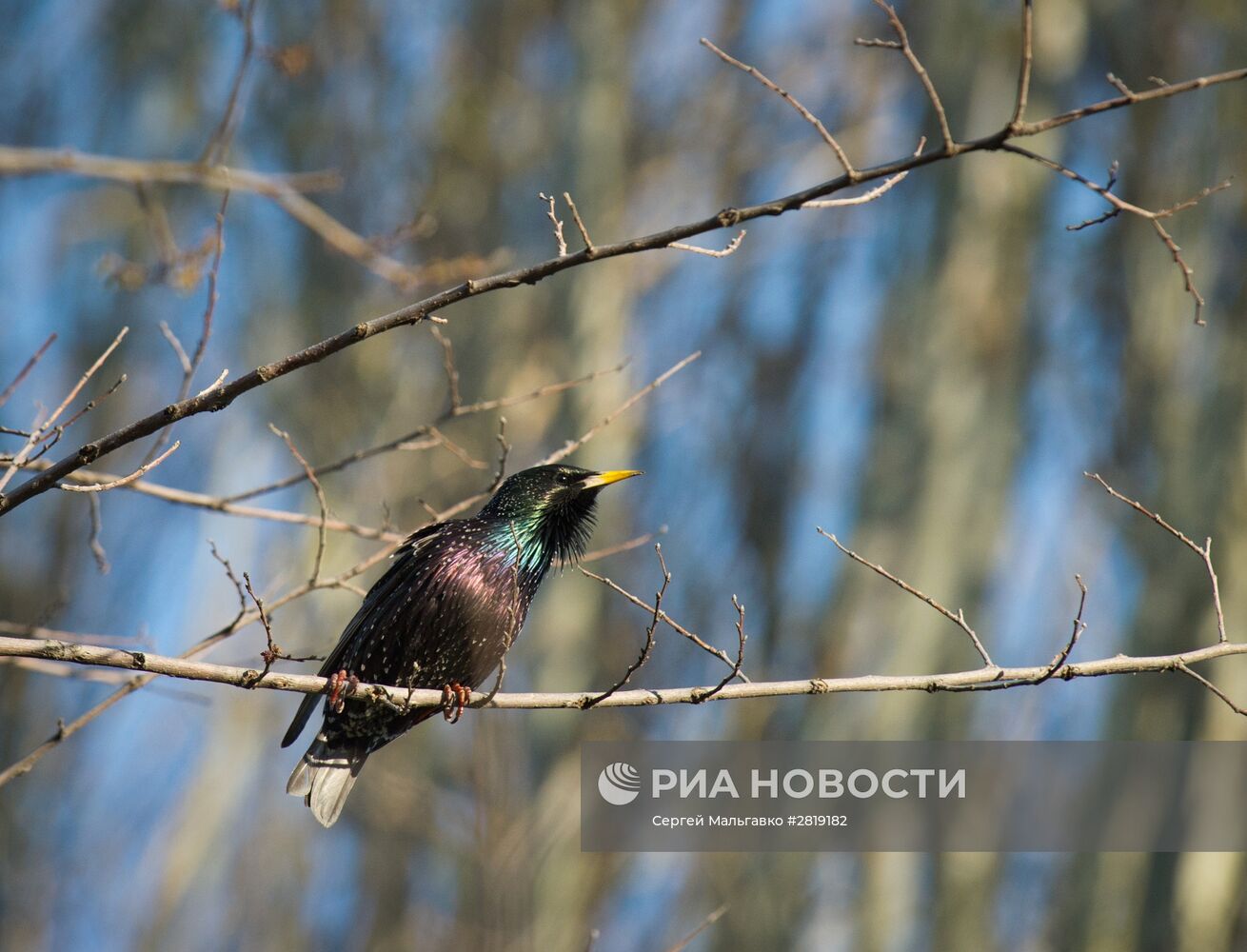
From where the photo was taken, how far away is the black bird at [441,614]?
3768 mm

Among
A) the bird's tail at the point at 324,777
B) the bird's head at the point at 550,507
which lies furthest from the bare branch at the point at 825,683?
the bird's head at the point at 550,507

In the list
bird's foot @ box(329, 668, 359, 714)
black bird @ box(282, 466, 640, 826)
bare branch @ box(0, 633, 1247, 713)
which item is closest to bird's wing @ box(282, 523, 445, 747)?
black bird @ box(282, 466, 640, 826)

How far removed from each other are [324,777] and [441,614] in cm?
70

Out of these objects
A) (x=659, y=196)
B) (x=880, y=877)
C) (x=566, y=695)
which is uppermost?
(x=659, y=196)

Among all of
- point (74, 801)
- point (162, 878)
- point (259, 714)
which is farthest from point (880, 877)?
point (74, 801)

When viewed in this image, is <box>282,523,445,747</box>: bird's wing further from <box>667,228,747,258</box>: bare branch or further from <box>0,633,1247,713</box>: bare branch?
<box>667,228,747,258</box>: bare branch

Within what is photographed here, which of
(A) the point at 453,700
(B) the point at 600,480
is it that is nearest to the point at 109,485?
(A) the point at 453,700

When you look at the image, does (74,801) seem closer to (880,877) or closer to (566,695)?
(880,877)

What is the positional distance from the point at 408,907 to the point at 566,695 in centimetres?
839

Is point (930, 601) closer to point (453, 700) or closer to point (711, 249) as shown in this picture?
point (711, 249)

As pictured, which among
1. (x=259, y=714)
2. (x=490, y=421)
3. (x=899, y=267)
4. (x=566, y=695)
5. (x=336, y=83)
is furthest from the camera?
(x=259, y=714)

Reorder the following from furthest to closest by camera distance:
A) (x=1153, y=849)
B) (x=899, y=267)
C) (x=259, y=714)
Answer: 1. (x=259, y=714)
2. (x=899, y=267)
3. (x=1153, y=849)

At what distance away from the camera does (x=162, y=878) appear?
1172 cm

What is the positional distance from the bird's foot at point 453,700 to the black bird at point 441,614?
1 cm
